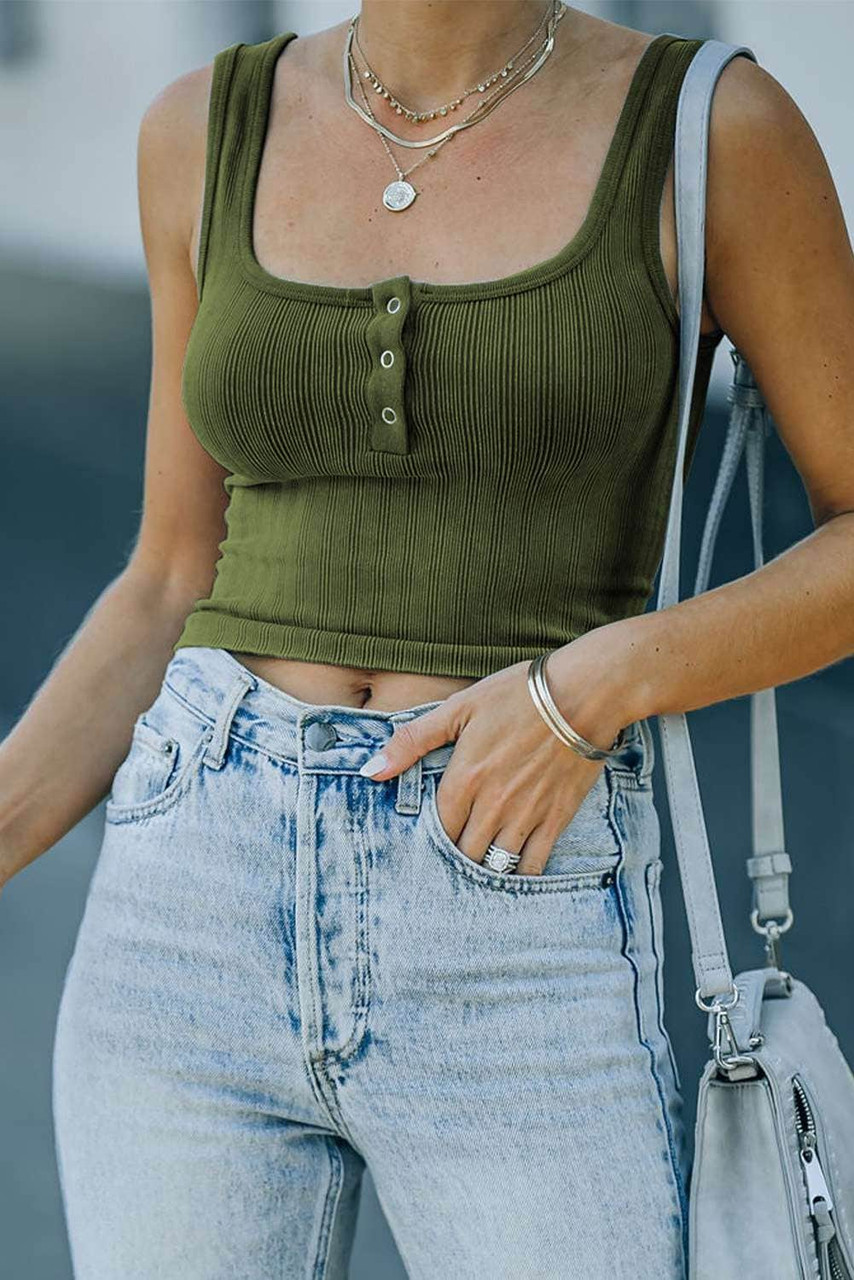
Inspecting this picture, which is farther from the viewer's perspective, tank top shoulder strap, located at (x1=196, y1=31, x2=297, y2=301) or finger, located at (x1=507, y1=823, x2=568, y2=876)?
tank top shoulder strap, located at (x1=196, y1=31, x2=297, y2=301)

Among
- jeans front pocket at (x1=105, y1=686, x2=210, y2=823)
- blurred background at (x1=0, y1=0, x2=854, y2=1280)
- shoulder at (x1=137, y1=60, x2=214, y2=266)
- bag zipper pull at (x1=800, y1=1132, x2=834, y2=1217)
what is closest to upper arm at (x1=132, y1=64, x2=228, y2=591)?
shoulder at (x1=137, y1=60, x2=214, y2=266)

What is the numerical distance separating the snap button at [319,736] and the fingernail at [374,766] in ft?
0.13

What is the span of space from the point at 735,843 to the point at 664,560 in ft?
3.48

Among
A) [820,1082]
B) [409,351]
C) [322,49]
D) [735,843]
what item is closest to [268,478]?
[409,351]

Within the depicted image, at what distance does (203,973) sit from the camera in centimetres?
127

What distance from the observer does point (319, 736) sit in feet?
4.14

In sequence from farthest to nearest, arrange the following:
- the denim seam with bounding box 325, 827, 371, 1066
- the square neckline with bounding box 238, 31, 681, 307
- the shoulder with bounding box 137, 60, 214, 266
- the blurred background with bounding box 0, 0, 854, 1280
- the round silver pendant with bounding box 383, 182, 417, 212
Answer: the blurred background with bounding box 0, 0, 854, 1280, the shoulder with bounding box 137, 60, 214, 266, the round silver pendant with bounding box 383, 182, 417, 212, the square neckline with bounding box 238, 31, 681, 307, the denim seam with bounding box 325, 827, 371, 1066

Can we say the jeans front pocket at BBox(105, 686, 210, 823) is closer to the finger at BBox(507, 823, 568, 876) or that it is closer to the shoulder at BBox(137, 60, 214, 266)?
the finger at BBox(507, 823, 568, 876)

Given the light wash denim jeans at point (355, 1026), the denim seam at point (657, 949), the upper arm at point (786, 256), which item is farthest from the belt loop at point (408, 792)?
the upper arm at point (786, 256)

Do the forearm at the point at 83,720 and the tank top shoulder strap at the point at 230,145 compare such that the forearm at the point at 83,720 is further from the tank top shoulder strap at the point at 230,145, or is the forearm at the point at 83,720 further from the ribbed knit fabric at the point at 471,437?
the tank top shoulder strap at the point at 230,145

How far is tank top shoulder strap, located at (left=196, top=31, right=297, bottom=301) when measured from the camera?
1.47 m

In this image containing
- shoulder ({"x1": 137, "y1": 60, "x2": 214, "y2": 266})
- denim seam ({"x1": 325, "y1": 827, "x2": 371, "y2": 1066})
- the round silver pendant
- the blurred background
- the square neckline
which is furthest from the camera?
the blurred background

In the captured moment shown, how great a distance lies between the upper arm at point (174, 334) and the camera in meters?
1.55

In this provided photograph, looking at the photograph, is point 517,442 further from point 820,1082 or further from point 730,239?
point 820,1082
